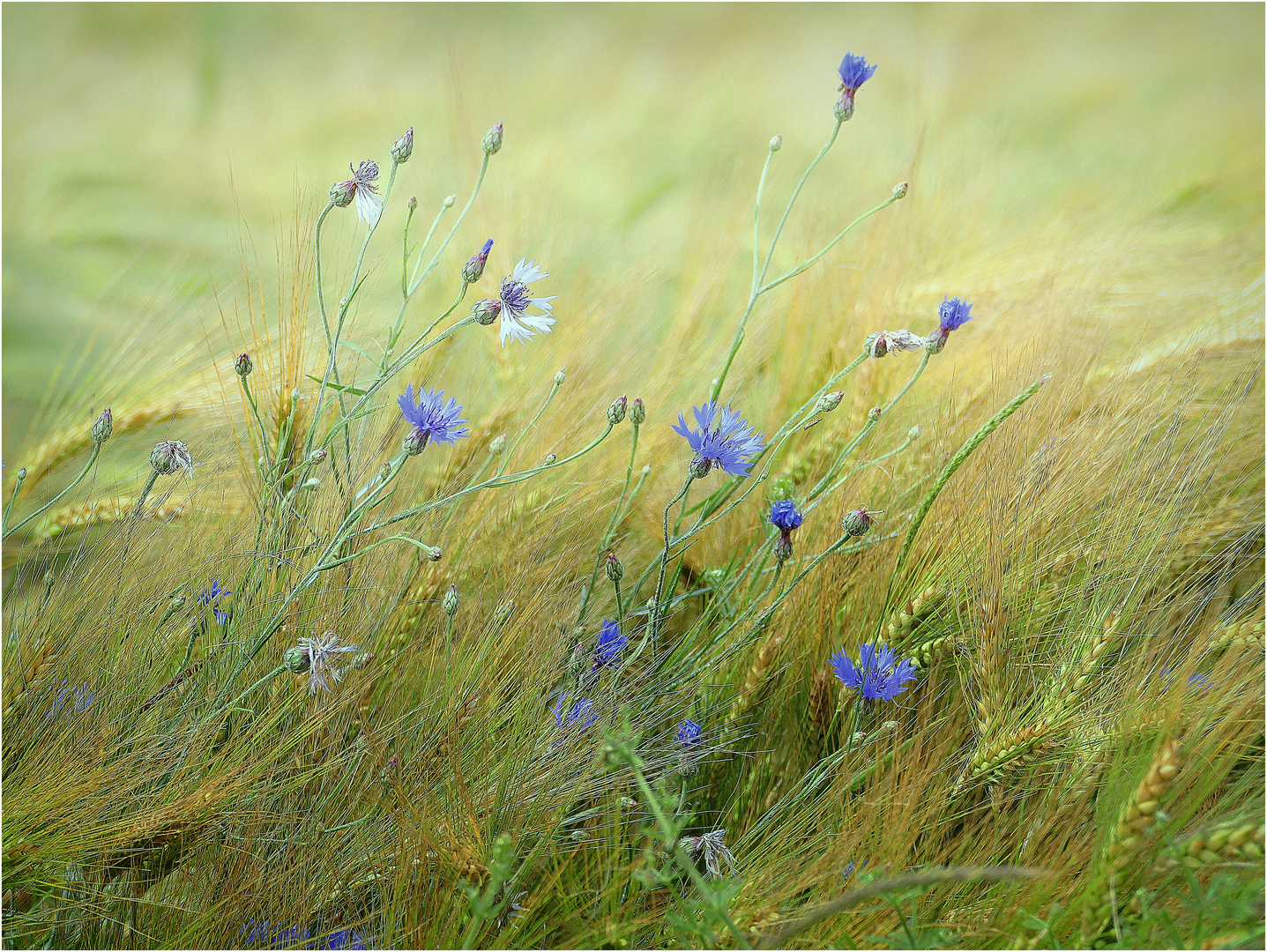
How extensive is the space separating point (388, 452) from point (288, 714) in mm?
182

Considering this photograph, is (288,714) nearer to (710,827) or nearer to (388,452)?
(388,452)

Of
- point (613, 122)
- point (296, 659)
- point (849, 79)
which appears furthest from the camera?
point (613, 122)

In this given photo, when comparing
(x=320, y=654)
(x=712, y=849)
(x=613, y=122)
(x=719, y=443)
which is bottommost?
(x=712, y=849)

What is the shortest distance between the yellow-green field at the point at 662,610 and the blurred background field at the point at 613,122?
0.54 feet

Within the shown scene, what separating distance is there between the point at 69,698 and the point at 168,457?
0.16 metres

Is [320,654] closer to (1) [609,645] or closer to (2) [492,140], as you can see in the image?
(1) [609,645]

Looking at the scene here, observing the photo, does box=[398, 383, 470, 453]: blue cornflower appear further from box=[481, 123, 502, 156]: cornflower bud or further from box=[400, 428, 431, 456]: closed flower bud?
box=[481, 123, 502, 156]: cornflower bud

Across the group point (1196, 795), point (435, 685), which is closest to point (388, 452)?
point (435, 685)

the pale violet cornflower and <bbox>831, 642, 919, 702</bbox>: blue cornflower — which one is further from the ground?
the pale violet cornflower

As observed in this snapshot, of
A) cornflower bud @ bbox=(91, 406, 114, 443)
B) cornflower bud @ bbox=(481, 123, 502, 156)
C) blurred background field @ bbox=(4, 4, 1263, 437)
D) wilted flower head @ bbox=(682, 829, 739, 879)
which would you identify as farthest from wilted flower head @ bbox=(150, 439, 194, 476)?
blurred background field @ bbox=(4, 4, 1263, 437)

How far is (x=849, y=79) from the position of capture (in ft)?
1.74

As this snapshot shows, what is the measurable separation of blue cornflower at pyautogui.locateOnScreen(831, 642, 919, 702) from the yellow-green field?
0.6 inches

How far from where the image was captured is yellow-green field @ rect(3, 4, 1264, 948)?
443 mm

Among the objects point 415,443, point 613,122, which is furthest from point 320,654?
point 613,122
